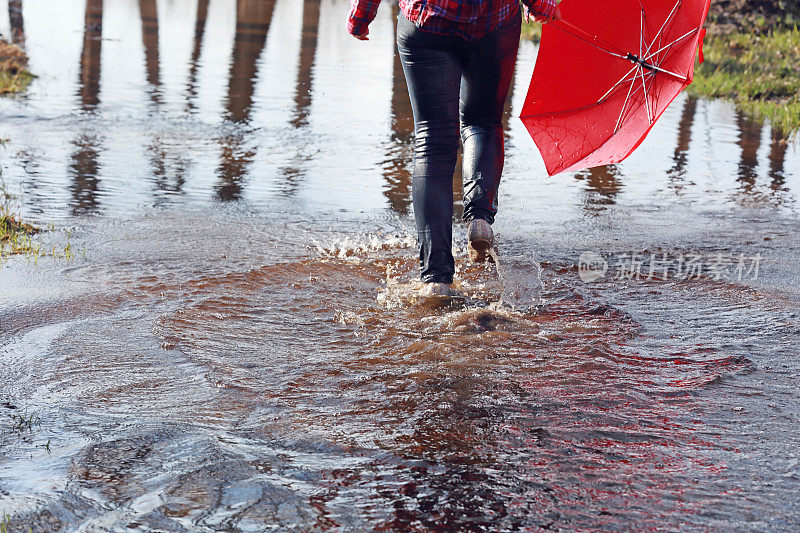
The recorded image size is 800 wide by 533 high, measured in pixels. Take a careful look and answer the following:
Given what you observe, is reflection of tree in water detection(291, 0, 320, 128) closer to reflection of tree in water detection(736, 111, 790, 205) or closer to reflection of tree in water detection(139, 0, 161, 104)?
reflection of tree in water detection(139, 0, 161, 104)

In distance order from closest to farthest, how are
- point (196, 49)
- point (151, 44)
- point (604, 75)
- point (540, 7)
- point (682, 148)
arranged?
point (540, 7), point (604, 75), point (682, 148), point (151, 44), point (196, 49)

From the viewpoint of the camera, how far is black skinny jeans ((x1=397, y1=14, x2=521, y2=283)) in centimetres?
364

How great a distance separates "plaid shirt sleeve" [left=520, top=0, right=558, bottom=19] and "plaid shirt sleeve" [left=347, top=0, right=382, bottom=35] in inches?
25.9

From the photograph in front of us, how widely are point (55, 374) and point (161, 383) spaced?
1.21ft

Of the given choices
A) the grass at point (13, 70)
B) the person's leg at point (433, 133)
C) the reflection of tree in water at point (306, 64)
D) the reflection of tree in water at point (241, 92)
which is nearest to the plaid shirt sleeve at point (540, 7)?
the person's leg at point (433, 133)

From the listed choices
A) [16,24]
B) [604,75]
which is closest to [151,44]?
[16,24]

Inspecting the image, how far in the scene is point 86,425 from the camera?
2715 millimetres

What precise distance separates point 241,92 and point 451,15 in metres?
6.62

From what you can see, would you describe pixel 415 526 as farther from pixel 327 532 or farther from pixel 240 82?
pixel 240 82

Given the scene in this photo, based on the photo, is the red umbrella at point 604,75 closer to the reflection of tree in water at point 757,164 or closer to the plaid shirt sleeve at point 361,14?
the plaid shirt sleeve at point 361,14

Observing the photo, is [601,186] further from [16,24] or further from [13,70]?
[16,24]

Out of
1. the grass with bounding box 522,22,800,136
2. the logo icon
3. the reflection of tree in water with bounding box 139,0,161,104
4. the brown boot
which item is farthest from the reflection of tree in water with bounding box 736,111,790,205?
the reflection of tree in water with bounding box 139,0,161,104

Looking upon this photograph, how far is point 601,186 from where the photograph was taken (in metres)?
6.48

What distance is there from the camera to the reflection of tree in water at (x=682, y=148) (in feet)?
21.8
